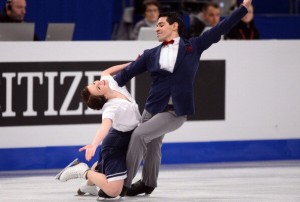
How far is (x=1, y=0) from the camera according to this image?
11438 millimetres

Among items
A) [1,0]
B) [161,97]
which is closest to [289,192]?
[161,97]

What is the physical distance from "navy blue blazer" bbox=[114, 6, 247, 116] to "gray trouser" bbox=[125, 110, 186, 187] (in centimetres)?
8

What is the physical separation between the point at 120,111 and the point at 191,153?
2.89 m

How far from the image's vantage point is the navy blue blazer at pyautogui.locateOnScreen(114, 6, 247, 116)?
23.3 feet

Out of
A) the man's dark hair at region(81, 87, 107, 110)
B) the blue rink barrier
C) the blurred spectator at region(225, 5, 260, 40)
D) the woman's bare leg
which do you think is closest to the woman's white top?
the man's dark hair at region(81, 87, 107, 110)

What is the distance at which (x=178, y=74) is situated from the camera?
714 centimetres

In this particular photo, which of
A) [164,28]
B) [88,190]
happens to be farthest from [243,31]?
[88,190]

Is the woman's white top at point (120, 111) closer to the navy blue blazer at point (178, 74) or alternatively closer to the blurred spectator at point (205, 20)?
the navy blue blazer at point (178, 74)

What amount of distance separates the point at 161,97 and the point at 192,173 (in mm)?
1982

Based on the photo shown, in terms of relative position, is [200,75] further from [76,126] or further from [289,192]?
[289,192]

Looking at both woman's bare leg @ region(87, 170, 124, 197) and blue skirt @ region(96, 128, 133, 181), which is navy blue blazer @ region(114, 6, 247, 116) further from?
woman's bare leg @ region(87, 170, 124, 197)

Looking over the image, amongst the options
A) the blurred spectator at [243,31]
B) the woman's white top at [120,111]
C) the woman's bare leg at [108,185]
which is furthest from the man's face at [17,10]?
the woman's bare leg at [108,185]

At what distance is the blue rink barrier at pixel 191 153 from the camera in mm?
9250

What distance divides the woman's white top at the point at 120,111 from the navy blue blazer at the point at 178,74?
76mm
